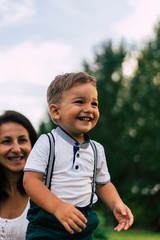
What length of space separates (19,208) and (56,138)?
69.2 inches

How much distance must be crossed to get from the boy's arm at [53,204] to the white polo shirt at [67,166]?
0.07 meters

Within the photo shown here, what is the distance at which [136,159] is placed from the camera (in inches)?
1041

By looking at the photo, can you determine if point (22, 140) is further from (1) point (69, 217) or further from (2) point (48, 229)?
(1) point (69, 217)

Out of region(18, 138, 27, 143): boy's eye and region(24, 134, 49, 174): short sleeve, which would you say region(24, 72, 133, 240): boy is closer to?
region(24, 134, 49, 174): short sleeve

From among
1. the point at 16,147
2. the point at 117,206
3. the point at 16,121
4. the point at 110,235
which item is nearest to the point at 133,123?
the point at 110,235

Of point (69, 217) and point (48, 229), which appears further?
point (48, 229)

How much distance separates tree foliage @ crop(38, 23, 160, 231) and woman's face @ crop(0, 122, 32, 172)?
809 inches

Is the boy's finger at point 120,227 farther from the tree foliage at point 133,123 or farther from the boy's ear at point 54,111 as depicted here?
the tree foliage at point 133,123

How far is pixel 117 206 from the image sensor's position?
7.91 feet

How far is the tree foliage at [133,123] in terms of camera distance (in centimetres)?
2450

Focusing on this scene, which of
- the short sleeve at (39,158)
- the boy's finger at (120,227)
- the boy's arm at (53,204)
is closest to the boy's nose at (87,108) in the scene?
the short sleeve at (39,158)

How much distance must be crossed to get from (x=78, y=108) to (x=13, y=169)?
64.7 inches

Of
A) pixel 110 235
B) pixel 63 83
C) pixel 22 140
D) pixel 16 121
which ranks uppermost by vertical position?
pixel 63 83

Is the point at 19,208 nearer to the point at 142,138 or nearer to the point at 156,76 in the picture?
the point at 142,138
